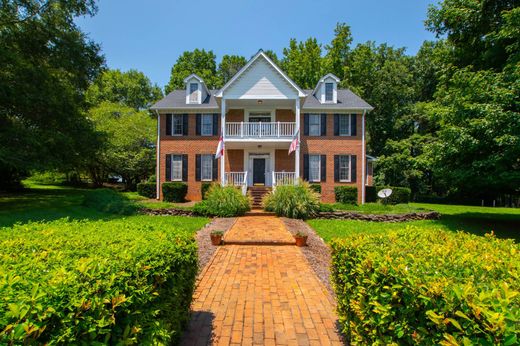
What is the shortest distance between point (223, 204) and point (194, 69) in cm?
3065

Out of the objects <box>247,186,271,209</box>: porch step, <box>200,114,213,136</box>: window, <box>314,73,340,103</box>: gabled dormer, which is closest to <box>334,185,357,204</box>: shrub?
<box>247,186,271,209</box>: porch step

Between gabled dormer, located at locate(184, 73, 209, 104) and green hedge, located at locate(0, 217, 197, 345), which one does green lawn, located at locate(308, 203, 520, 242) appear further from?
gabled dormer, located at locate(184, 73, 209, 104)

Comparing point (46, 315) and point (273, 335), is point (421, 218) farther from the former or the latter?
point (46, 315)

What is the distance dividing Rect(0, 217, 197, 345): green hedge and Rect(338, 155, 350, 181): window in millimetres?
17323

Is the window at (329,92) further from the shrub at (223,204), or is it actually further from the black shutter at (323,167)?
the shrub at (223,204)

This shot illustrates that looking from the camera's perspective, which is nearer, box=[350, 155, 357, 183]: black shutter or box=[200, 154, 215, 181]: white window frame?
box=[350, 155, 357, 183]: black shutter

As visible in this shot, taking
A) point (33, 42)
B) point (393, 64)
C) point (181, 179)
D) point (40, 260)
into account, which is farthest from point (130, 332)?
point (393, 64)

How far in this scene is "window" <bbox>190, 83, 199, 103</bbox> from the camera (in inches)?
812

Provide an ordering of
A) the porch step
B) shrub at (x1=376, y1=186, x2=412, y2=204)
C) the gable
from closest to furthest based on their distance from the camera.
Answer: the porch step, the gable, shrub at (x1=376, y1=186, x2=412, y2=204)

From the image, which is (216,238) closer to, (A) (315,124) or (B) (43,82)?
(A) (315,124)

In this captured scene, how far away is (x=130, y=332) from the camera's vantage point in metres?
2.07

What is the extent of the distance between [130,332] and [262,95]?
17.3 m

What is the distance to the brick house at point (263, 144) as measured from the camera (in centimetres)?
1955

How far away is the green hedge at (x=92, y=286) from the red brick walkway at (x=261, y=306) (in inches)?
23.6
